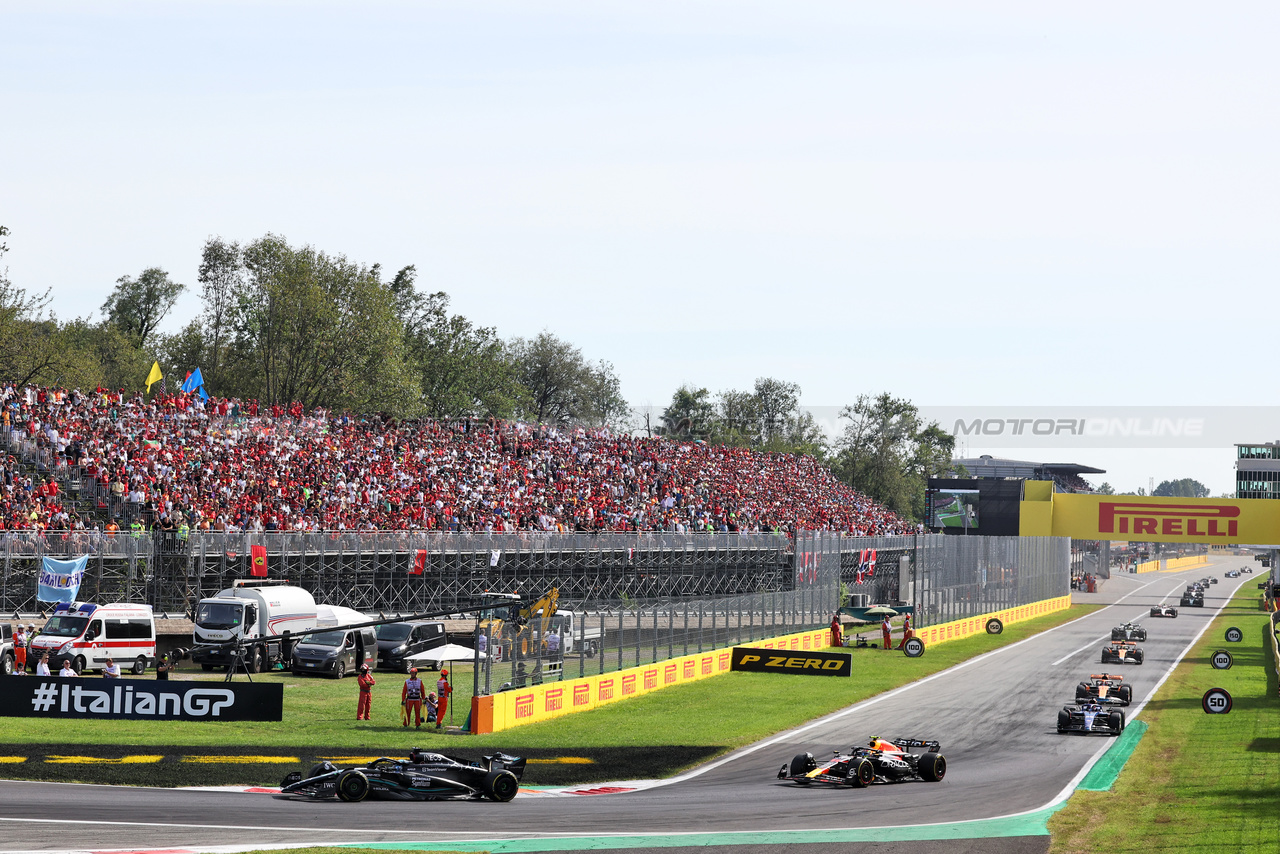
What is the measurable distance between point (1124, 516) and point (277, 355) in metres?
47.8

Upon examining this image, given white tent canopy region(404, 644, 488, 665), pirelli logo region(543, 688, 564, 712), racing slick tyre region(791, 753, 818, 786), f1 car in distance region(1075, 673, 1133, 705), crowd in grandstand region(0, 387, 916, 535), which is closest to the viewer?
racing slick tyre region(791, 753, 818, 786)

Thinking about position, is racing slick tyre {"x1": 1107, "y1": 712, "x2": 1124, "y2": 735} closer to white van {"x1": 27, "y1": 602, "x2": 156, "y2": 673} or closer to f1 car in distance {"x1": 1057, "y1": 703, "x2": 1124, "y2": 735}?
f1 car in distance {"x1": 1057, "y1": 703, "x2": 1124, "y2": 735}

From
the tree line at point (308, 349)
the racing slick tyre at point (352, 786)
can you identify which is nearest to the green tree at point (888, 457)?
the tree line at point (308, 349)

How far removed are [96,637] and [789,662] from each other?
2072 centimetres

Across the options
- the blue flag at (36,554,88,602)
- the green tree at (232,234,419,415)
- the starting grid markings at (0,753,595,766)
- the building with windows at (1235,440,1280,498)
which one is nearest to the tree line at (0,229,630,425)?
the green tree at (232,234,419,415)

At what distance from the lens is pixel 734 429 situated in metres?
131

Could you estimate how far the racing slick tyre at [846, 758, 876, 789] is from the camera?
73.4 feet

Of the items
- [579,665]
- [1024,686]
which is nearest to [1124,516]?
[1024,686]

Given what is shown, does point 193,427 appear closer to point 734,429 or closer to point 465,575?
point 465,575

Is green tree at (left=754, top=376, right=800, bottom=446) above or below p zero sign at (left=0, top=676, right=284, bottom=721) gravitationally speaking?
above

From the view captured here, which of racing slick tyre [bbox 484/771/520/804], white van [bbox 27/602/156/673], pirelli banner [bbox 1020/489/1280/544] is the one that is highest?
pirelli banner [bbox 1020/489/1280/544]

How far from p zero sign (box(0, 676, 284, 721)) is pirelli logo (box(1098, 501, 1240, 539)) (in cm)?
5574

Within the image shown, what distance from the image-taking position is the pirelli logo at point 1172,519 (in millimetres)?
69062

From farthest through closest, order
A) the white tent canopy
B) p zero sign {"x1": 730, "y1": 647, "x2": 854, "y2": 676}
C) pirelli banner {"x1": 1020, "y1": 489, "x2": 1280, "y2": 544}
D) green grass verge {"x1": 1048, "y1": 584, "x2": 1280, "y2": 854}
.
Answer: pirelli banner {"x1": 1020, "y1": 489, "x2": 1280, "y2": 544}, p zero sign {"x1": 730, "y1": 647, "x2": 854, "y2": 676}, the white tent canopy, green grass verge {"x1": 1048, "y1": 584, "x2": 1280, "y2": 854}
